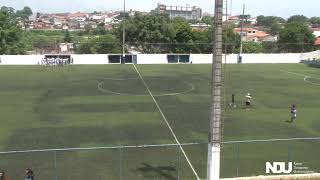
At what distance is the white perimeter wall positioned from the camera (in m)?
72.1

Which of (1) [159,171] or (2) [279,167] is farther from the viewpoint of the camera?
(2) [279,167]

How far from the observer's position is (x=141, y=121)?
34781 mm

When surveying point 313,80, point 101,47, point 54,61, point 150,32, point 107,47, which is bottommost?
point 313,80

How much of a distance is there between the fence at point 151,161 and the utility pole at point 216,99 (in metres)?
2.38

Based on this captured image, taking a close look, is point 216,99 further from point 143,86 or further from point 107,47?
point 107,47

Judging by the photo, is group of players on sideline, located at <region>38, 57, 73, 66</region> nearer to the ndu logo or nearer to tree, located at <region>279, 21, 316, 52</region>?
the ndu logo

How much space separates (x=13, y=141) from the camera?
28.9 m

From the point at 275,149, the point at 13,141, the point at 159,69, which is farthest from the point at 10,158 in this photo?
the point at 159,69

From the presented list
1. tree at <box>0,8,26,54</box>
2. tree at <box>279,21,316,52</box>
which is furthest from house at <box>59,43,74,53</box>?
tree at <box>279,21,316,52</box>

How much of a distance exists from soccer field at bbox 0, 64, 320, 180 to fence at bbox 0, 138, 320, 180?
5cm

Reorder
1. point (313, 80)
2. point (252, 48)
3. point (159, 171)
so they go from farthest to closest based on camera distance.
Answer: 1. point (252, 48)
2. point (313, 80)
3. point (159, 171)

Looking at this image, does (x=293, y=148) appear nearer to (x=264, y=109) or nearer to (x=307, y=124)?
(x=307, y=124)

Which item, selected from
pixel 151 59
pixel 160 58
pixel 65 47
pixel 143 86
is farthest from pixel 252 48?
pixel 143 86

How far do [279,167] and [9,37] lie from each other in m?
77.9
